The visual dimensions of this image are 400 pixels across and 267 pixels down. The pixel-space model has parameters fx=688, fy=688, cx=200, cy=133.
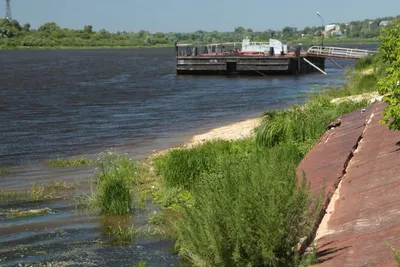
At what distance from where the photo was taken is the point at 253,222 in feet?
20.8

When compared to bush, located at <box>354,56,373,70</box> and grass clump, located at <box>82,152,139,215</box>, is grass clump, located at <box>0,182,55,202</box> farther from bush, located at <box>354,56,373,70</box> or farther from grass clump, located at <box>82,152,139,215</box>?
bush, located at <box>354,56,373,70</box>

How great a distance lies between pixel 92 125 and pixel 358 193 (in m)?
21.2

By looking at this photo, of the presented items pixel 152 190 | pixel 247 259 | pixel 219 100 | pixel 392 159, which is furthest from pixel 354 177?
pixel 219 100

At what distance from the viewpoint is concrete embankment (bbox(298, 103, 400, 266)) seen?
240 inches

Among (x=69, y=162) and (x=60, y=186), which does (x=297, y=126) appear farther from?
(x=69, y=162)

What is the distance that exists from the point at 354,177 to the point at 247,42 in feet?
196

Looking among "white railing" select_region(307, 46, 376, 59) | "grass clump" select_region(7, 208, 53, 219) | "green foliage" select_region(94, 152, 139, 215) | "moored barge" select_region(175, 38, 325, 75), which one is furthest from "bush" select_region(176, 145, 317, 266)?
"moored barge" select_region(175, 38, 325, 75)

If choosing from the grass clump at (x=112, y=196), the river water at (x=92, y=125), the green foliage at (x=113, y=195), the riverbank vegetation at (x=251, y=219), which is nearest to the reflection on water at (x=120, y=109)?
the river water at (x=92, y=125)

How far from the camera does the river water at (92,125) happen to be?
10531 mm

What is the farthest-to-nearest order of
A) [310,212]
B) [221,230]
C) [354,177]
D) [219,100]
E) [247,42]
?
1. [247,42]
2. [219,100]
3. [354,177]
4. [310,212]
5. [221,230]

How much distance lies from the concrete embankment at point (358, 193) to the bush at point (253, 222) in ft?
1.10

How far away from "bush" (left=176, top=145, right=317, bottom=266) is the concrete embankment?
0.34 meters

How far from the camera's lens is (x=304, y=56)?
61469 mm

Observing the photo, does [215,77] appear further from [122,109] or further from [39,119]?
[39,119]
